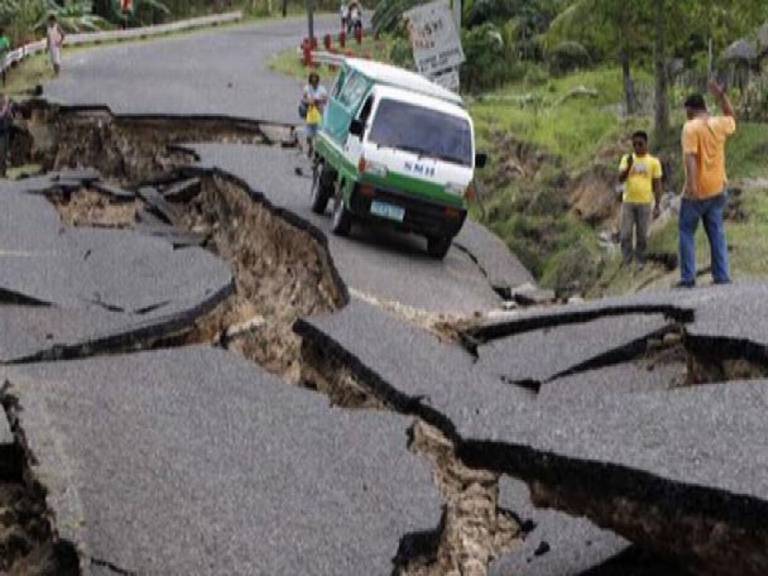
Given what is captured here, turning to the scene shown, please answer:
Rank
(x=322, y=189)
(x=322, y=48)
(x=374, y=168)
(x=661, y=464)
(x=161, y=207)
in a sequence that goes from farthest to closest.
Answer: (x=322, y=48)
(x=161, y=207)
(x=322, y=189)
(x=374, y=168)
(x=661, y=464)

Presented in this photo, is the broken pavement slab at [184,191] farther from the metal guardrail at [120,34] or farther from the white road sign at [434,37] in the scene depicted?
the metal guardrail at [120,34]

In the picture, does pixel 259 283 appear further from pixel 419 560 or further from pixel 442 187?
pixel 419 560

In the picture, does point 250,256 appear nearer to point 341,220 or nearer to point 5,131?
point 341,220

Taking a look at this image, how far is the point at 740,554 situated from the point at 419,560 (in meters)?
2.35

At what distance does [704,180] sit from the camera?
12227mm

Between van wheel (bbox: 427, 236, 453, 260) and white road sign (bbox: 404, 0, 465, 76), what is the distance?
165 inches

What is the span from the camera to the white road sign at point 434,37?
19594 millimetres

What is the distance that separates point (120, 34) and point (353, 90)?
82.8 feet

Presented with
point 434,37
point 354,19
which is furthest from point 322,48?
point 434,37

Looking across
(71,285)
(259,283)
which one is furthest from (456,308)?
(71,285)

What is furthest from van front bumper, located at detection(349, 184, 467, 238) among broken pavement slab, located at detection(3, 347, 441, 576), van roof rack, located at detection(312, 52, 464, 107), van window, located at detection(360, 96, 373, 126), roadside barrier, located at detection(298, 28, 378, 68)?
roadside barrier, located at detection(298, 28, 378, 68)

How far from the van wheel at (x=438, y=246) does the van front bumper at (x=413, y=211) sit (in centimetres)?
9

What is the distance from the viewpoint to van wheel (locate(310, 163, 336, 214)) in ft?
56.3

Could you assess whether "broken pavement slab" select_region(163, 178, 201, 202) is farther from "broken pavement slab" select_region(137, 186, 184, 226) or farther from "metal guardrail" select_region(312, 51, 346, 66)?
"metal guardrail" select_region(312, 51, 346, 66)
